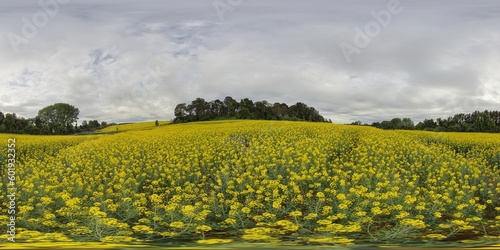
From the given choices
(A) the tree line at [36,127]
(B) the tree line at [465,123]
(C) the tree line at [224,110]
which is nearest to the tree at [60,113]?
(A) the tree line at [36,127]

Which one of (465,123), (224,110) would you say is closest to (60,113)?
(224,110)

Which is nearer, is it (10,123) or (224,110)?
(10,123)

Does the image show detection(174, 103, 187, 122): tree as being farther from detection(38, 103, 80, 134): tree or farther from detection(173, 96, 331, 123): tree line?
detection(38, 103, 80, 134): tree

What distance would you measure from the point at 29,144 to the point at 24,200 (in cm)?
1451

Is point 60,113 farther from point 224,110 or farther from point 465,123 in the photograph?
point 465,123

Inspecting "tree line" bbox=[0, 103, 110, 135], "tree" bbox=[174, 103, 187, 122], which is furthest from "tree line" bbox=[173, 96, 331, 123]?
"tree line" bbox=[0, 103, 110, 135]

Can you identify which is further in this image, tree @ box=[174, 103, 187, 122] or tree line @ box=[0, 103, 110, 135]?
tree @ box=[174, 103, 187, 122]

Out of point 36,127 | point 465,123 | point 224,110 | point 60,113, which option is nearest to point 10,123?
point 36,127

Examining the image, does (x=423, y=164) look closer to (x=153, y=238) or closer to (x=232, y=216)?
(x=232, y=216)

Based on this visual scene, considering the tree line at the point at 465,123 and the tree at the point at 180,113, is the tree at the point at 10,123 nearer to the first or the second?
the tree at the point at 180,113

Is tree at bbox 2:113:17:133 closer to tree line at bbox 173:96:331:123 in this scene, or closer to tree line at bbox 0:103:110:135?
tree line at bbox 0:103:110:135

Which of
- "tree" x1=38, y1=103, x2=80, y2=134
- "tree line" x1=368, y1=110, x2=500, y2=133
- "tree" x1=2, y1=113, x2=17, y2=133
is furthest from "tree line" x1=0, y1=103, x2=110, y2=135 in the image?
"tree line" x1=368, y1=110, x2=500, y2=133

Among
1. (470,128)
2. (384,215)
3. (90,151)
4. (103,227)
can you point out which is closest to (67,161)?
(90,151)

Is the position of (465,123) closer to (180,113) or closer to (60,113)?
(180,113)
